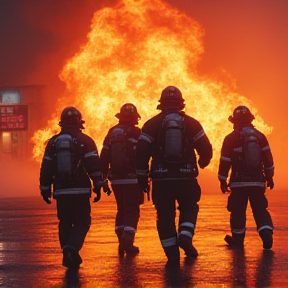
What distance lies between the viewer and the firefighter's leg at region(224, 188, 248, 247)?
9984 millimetres

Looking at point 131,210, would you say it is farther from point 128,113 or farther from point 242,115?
point 242,115

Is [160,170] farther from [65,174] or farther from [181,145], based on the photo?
[65,174]

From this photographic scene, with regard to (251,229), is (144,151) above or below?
above

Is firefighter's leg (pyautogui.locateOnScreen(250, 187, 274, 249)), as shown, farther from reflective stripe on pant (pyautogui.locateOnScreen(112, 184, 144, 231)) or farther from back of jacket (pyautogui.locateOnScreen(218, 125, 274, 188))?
reflective stripe on pant (pyautogui.locateOnScreen(112, 184, 144, 231))

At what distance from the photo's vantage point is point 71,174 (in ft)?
28.6

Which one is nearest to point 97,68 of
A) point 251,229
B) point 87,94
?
point 87,94

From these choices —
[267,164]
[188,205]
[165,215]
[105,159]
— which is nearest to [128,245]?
[165,215]

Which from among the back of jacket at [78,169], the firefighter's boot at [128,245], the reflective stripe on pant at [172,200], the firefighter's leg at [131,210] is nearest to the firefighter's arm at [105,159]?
the firefighter's leg at [131,210]

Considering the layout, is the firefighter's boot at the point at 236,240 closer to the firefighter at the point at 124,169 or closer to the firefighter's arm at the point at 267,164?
the firefighter's arm at the point at 267,164

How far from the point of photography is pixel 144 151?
28.6 feet

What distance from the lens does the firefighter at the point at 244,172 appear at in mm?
10000

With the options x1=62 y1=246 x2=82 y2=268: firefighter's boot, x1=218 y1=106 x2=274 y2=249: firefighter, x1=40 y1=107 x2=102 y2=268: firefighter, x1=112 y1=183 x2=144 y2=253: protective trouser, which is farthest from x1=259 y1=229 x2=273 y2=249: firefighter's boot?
x1=62 y1=246 x2=82 y2=268: firefighter's boot

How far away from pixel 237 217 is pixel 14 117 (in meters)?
52.0

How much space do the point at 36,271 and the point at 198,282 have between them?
1.79 m
